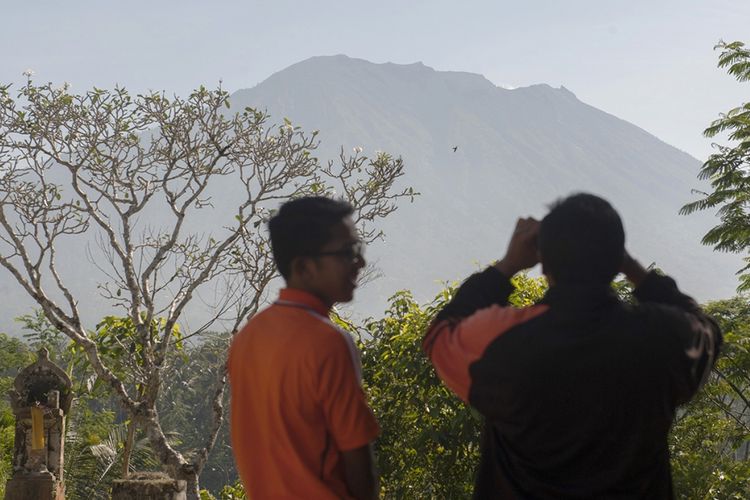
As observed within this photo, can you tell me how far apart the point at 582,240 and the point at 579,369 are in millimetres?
282

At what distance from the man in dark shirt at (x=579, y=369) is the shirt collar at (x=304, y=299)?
0.94ft

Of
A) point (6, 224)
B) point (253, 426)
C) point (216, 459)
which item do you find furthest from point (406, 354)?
point (216, 459)

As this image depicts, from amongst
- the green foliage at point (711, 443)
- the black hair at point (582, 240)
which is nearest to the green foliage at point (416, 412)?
the green foliage at point (711, 443)

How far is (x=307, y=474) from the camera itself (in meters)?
2.15

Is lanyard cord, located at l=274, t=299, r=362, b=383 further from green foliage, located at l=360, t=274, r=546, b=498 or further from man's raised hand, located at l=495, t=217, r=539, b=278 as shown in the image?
green foliage, located at l=360, t=274, r=546, b=498

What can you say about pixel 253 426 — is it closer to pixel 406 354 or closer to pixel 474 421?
pixel 474 421

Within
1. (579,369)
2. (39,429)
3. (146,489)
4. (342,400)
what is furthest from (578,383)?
(39,429)

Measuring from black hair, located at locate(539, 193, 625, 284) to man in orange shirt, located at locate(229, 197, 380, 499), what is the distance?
476 mm

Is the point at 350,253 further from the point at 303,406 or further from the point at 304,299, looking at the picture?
the point at 303,406

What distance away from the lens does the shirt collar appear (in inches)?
89.0

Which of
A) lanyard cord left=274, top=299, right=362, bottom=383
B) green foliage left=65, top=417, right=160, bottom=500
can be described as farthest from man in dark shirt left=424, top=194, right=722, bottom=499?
green foliage left=65, top=417, right=160, bottom=500

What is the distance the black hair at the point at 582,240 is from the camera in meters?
2.10

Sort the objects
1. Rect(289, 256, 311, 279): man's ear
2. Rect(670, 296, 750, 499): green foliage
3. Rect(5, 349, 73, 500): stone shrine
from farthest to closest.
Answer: Rect(5, 349, 73, 500): stone shrine
Rect(670, 296, 750, 499): green foliage
Rect(289, 256, 311, 279): man's ear

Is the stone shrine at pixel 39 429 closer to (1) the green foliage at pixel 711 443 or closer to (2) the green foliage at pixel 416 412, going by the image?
(2) the green foliage at pixel 416 412
